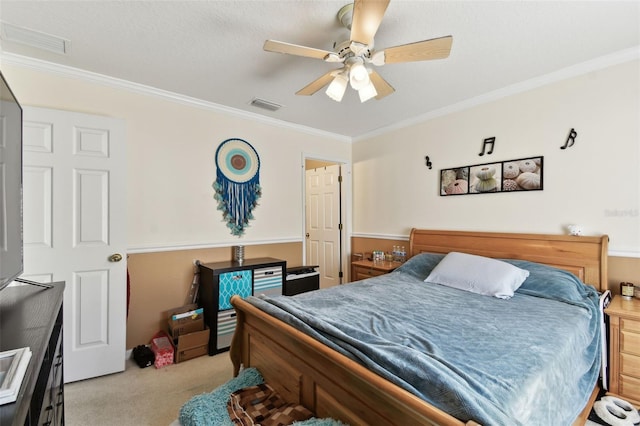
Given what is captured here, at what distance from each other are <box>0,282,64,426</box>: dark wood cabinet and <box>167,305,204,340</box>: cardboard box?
3.63ft

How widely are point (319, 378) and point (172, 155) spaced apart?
2.70 metres

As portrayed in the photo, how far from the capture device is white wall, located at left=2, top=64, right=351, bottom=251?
2564 millimetres

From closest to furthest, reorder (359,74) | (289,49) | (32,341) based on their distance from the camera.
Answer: (32,341) → (289,49) → (359,74)

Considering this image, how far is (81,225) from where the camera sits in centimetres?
244

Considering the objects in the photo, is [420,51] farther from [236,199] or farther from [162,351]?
[162,351]

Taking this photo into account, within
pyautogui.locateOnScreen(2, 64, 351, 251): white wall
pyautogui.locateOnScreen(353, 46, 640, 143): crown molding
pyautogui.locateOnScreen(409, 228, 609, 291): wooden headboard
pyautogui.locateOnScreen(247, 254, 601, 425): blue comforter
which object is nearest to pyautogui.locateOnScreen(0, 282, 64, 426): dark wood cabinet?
pyautogui.locateOnScreen(247, 254, 601, 425): blue comforter

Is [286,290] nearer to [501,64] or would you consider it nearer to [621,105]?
[501,64]

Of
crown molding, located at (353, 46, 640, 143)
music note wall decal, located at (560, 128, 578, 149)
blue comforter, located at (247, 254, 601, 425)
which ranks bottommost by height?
blue comforter, located at (247, 254, 601, 425)

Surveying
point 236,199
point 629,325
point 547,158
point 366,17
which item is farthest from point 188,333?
point 547,158

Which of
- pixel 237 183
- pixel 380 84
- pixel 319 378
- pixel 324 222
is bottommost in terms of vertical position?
pixel 319 378

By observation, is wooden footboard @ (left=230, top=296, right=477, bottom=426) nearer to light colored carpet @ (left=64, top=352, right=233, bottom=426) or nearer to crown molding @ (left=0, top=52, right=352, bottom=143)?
light colored carpet @ (left=64, top=352, right=233, bottom=426)

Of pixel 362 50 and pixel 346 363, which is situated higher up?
pixel 362 50

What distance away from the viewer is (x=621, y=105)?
7.72ft

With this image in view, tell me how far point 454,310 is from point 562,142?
6.39 ft
